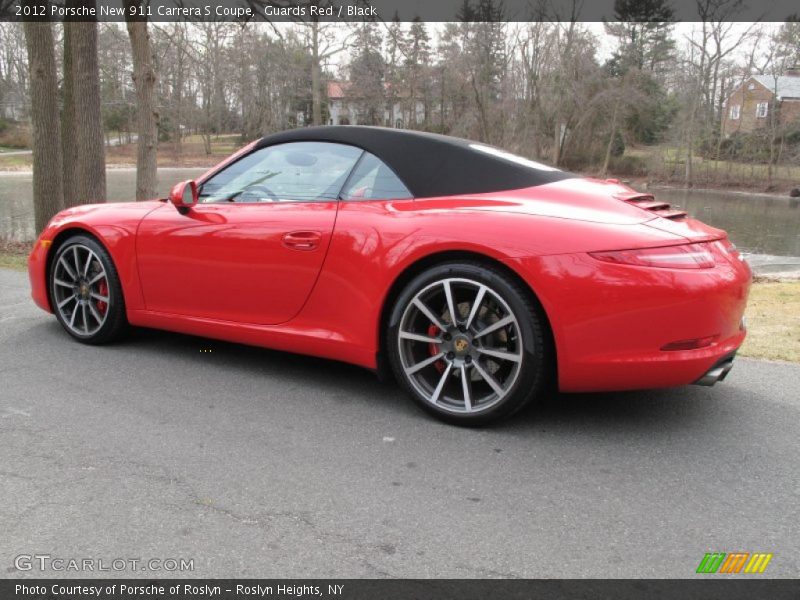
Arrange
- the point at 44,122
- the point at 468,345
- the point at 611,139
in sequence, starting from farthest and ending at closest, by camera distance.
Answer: the point at 611,139 → the point at 44,122 → the point at 468,345

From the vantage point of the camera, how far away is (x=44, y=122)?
11203 millimetres

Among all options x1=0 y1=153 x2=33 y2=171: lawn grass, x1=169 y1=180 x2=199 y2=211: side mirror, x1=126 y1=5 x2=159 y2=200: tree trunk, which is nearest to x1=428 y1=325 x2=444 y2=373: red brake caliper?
x1=169 y1=180 x2=199 y2=211: side mirror

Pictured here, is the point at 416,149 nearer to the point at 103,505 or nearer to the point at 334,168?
the point at 334,168

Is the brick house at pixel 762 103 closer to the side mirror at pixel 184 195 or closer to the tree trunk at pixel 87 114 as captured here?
the tree trunk at pixel 87 114

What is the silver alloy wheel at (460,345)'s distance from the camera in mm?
3029

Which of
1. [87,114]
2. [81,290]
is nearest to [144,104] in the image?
[87,114]

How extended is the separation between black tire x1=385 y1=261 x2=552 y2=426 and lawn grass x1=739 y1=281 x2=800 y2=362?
2259 millimetres

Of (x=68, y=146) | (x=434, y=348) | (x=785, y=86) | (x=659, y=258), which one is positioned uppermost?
(x=785, y=86)

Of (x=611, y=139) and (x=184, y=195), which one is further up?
(x=611, y=139)

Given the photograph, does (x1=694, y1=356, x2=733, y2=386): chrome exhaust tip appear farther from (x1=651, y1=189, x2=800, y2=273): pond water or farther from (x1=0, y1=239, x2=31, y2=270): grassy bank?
(x1=0, y1=239, x2=31, y2=270): grassy bank

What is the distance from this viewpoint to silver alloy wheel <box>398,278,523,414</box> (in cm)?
303

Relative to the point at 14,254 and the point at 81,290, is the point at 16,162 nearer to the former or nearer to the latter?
the point at 14,254

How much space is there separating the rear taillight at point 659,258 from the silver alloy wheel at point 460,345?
485mm

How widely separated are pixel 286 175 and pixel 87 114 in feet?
27.3
